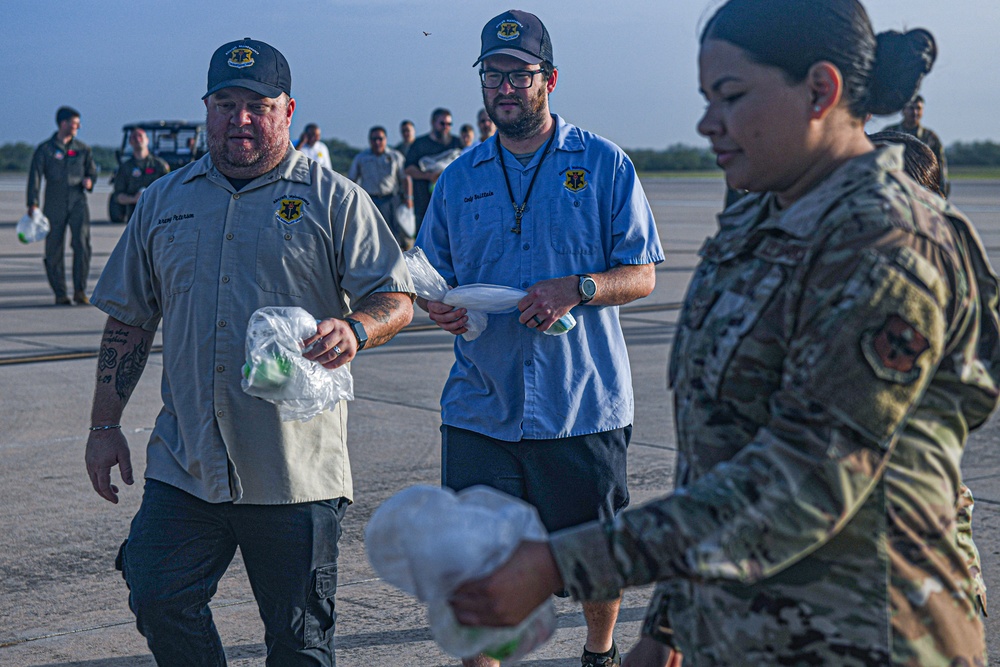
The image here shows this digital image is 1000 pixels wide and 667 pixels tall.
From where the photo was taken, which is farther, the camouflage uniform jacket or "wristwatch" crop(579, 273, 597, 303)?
"wristwatch" crop(579, 273, 597, 303)

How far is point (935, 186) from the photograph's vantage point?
137 inches

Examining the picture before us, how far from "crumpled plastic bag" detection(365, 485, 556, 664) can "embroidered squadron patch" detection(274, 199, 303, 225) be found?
5.93ft

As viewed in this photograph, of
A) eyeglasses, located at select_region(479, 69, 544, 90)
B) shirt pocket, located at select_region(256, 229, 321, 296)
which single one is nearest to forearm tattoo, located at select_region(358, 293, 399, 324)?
shirt pocket, located at select_region(256, 229, 321, 296)

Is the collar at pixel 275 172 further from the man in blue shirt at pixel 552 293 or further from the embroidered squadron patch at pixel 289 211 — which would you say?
the man in blue shirt at pixel 552 293

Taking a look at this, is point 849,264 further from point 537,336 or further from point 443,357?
point 443,357

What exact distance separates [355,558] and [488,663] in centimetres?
153

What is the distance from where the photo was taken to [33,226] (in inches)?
545

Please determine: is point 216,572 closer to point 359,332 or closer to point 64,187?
point 359,332

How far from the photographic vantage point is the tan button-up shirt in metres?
3.42

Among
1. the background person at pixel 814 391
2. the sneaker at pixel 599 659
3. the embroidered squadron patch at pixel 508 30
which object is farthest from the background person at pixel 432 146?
the background person at pixel 814 391

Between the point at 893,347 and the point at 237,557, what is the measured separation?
4186mm

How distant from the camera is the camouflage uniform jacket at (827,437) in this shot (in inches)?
64.4

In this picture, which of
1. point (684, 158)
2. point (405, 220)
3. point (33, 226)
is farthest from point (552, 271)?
point (684, 158)

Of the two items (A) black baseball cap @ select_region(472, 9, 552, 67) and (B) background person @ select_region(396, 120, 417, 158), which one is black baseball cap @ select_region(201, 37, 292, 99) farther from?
(B) background person @ select_region(396, 120, 417, 158)
